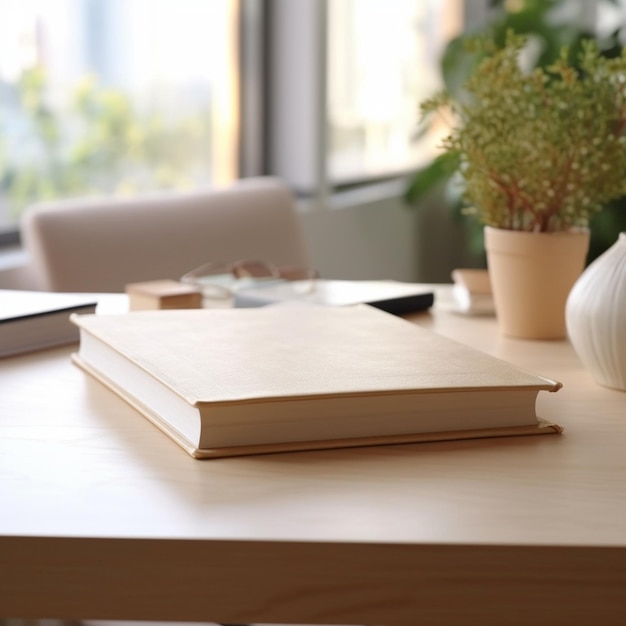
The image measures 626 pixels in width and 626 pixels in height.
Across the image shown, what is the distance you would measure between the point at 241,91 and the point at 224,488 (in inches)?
108

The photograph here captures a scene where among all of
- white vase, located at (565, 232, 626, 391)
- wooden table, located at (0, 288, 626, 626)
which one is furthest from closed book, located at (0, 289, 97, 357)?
white vase, located at (565, 232, 626, 391)

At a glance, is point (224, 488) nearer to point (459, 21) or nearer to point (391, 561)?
point (391, 561)

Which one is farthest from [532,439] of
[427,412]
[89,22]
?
[89,22]

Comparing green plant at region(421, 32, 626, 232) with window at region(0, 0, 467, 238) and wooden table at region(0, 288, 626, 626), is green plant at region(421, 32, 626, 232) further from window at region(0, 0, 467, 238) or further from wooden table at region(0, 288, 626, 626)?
Result: window at region(0, 0, 467, 238)

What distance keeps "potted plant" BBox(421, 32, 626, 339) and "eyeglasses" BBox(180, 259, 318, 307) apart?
26 centimetres

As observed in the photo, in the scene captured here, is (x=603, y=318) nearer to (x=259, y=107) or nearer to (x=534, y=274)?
(x=534, y=274)

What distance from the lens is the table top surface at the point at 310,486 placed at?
621 mm

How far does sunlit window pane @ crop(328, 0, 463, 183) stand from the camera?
3668 millimetres

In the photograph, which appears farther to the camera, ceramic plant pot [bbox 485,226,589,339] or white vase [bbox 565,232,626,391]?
ceramic plant pot [bbox 485,226,589,339]

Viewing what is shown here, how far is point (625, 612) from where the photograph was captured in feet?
2.03

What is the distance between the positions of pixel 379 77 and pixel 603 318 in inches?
125

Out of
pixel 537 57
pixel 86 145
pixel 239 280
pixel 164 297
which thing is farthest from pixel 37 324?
pixel 537 57

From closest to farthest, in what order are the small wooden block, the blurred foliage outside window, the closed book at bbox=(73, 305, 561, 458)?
the closed book at bbox=(73, 305, 561, 458) < the small wooden block < the blurred foliage outside window

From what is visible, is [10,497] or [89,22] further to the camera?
[89,22]
